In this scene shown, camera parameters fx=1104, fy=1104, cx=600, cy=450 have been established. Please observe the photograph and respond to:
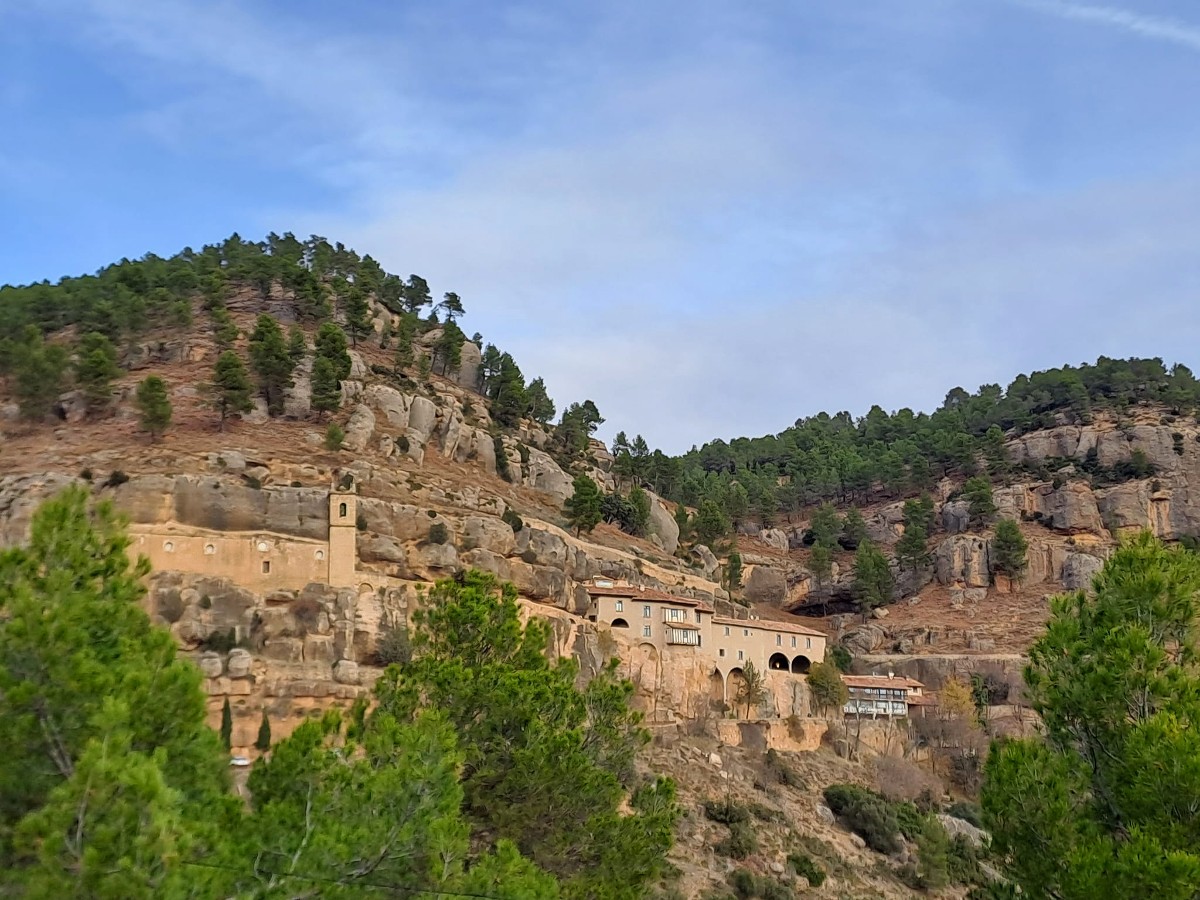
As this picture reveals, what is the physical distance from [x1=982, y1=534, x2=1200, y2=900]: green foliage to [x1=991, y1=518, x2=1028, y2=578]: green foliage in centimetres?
6746

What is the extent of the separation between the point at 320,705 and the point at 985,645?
4827cm

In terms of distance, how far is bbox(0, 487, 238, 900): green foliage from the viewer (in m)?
11.6

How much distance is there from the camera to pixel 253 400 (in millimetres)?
61875

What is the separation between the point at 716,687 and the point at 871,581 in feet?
88.5

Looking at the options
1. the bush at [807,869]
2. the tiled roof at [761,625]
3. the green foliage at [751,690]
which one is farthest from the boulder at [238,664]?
the tiled roof at [761,625]

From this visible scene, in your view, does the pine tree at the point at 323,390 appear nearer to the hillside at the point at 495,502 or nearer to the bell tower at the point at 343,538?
the hillside at the point at 495,502

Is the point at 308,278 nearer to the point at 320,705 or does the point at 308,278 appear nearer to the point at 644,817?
the point at 320,705

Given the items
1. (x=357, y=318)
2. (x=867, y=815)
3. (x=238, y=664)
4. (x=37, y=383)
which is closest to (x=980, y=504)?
(x=867, y=815)

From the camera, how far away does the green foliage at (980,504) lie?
89375 mm

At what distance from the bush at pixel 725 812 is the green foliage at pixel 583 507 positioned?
24193 mm

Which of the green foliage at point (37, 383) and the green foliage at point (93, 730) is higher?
the green foliage at point (37, 383)

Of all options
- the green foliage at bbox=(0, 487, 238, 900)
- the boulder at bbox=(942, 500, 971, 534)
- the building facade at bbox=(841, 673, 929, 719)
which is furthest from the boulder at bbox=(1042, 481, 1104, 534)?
the green foliage at bbox=(0, 487, 238, 900)

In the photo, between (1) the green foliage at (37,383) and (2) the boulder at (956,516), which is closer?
(1) the green foliage at (37,383)

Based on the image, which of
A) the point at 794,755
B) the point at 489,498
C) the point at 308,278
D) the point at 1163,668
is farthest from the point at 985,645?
the point at 1163,668
